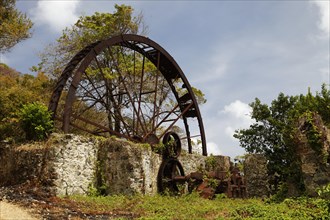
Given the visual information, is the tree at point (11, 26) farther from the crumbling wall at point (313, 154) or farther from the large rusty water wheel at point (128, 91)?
the crumbling wall at point (313, 154)

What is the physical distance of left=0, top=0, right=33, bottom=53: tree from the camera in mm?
18062

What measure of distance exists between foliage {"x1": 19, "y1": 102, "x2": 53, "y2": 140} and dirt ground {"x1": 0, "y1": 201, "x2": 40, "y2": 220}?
3818 millimetres

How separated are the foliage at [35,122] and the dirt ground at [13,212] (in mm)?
3818

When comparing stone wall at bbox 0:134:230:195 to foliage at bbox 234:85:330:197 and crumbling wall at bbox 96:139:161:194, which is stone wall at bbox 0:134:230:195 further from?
foliage at bbox 234:85:330:197

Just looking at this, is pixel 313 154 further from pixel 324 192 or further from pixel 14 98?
pixel 14 98

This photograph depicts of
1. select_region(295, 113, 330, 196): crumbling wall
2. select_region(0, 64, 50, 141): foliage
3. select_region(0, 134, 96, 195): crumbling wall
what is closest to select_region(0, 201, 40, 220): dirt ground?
select_region(0, 134, 96, 195): crumbling wall

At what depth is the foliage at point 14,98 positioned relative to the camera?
16391mm

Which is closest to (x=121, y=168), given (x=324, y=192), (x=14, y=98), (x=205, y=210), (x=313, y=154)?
(x=205, y=210)

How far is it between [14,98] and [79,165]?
6.61 meters

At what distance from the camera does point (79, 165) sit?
43.5 feet

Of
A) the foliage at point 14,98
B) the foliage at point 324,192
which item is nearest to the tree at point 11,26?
the foliage at point 14,98

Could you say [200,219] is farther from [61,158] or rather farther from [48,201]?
[61,158]

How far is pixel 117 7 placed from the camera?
23.4 metres

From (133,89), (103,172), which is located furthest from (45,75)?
(103,172)
